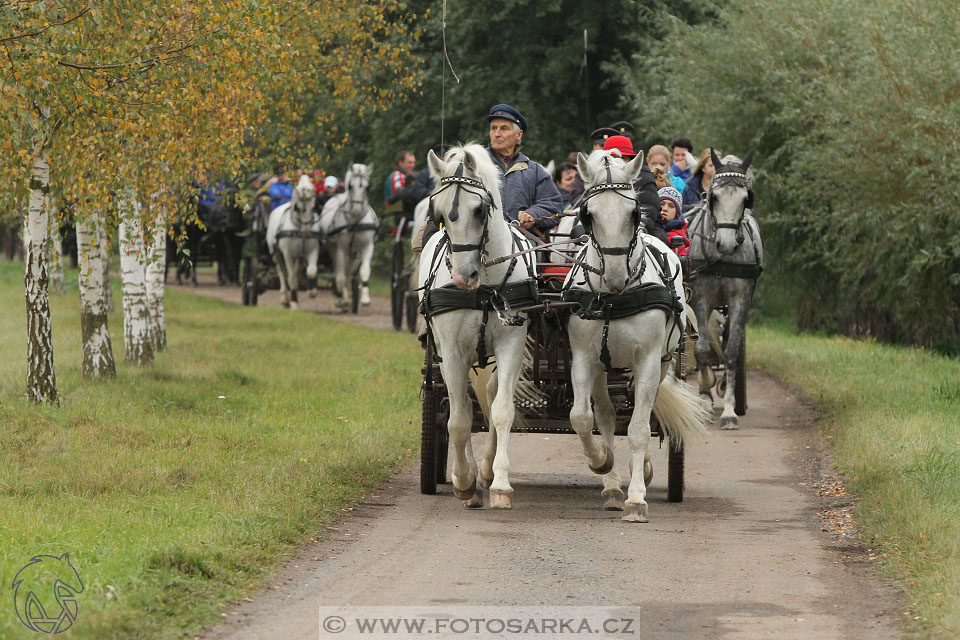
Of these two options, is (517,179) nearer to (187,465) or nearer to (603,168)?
(603,168)

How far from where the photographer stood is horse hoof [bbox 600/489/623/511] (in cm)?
920

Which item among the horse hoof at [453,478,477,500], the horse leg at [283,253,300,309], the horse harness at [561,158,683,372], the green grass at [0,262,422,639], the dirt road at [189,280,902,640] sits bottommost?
the dirt road at [189,280,902,640]

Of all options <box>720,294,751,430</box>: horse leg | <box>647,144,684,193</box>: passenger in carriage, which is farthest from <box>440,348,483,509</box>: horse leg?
<box>720,294,751,430</box>: horse leg

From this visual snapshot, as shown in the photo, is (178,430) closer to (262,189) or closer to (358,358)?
(358,358)

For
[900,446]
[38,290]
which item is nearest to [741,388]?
[900,446]

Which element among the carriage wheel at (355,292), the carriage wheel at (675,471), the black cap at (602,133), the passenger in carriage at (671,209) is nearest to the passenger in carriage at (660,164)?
the passenger in carriage at (671,209)

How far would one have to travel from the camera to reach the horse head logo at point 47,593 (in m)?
5.71

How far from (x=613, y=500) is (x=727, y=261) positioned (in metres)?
4.84

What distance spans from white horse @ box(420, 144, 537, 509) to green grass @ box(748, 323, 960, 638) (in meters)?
2.32

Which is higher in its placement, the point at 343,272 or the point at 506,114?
the point at 506,114

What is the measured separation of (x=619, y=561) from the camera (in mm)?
7484

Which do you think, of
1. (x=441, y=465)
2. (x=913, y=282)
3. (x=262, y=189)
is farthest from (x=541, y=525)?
(x=262, y=189)

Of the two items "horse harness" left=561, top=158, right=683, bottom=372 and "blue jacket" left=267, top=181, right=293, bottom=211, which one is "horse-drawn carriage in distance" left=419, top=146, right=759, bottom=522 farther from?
"blue jacket" left=267, top=181, right=293, bottom=211

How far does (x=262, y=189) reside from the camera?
85.9 feet
